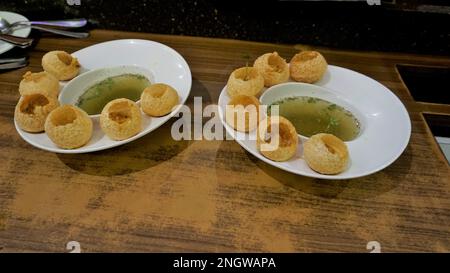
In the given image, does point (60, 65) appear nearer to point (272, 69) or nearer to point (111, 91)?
point (111, 91)

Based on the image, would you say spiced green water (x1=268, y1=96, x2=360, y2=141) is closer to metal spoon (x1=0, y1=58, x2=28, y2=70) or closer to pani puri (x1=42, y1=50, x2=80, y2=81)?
pani puri (x1=42, y1=50, x2=80, y2=81)

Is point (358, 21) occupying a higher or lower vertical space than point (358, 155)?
higher

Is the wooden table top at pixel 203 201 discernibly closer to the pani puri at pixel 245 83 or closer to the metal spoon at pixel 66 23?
the pani puri at pixel 245 83

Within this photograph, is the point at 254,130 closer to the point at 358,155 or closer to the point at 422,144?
the point at 358,155

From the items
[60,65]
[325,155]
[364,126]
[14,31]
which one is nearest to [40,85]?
[60,65]

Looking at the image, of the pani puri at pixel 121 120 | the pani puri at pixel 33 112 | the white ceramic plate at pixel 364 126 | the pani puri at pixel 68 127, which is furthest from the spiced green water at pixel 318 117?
the pani puri at pixel 33 112

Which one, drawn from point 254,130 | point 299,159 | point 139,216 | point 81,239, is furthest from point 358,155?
point 81,239

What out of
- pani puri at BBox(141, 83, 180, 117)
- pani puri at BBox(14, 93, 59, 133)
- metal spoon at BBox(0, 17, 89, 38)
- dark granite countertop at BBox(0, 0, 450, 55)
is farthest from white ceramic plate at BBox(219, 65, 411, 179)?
metal spoon at BBox(0, 17, 89, 38)
